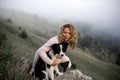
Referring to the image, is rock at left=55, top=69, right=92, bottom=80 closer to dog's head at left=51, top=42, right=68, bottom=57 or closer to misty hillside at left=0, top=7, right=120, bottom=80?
misty hillside at left=0, top=7, right=120, bottom=80

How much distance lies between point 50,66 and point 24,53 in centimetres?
91

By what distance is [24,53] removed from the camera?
6.05m

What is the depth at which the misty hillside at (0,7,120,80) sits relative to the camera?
16.2ft


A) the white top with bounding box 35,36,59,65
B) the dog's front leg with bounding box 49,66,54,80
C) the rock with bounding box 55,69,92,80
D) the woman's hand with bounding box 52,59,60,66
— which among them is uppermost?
the white top with bounding box 35,36,59,65

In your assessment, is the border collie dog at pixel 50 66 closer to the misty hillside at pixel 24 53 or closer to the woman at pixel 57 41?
the woman at pixel 57 41

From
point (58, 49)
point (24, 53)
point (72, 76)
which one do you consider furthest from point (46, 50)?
point (72, 76)

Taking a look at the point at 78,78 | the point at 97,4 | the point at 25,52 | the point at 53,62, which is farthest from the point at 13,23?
the point at 97,4

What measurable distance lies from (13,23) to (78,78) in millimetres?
1720

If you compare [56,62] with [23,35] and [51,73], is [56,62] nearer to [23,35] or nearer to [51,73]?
[51,73]

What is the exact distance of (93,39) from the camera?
467 inches

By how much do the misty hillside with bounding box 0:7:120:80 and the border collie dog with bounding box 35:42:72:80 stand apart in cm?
20

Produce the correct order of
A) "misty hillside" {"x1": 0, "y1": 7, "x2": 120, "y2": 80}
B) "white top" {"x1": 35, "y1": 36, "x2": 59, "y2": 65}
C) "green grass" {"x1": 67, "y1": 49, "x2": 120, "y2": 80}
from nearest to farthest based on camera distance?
"misty hillside" {"x1": 0, "y1": 7, "x2": 120, "y2": 80} < "white top" {"x1": 35, "y1": 36, "x2": 59, "y2": 65} < "green grass" {"x1": 67, "y1": 49, "x2": 120, "y2": 80}

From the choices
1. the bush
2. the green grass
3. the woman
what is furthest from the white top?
the green grass

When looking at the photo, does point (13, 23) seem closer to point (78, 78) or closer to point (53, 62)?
point (78, 78)
